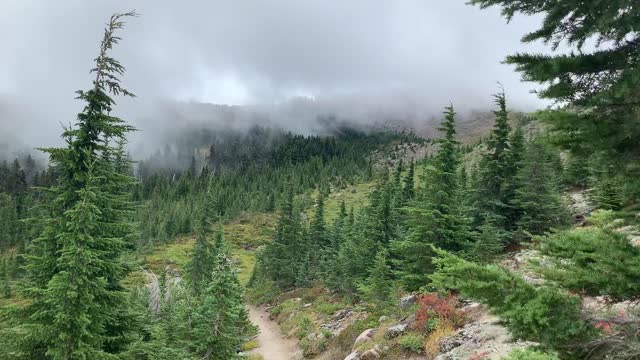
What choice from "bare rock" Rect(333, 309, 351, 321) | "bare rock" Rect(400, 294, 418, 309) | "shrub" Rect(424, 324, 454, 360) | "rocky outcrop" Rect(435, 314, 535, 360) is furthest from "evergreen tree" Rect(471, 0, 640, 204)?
"bare rock" Rect(333, 309, 351, 321)

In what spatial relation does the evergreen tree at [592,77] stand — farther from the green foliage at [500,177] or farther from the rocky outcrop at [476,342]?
the green foliage at [500,177]

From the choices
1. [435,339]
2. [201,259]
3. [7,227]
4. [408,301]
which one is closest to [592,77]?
[435,339]

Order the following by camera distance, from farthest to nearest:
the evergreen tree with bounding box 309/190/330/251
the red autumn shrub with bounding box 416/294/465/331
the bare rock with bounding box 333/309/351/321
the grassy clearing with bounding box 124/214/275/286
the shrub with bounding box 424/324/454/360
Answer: the grassy clearing with bounding box 124/214/275/286, the evergreen tree with bounding box 309/190/330/251, the bare rock with bounding box 333/309/351/321, the red autumn shrub with bounding box 416/294/465/331, the shrub with bounding box 424/324/454/360

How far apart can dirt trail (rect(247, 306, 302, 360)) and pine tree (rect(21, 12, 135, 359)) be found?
639 inches

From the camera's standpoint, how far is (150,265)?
79.9 metres

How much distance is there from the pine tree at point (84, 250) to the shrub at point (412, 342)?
11023 millimetres

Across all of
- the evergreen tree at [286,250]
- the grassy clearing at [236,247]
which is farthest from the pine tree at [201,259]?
the grassy clearing at [236,247]

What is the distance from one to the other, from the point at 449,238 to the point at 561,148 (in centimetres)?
2028

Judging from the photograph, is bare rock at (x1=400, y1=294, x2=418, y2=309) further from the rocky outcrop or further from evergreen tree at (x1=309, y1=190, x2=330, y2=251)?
evergreen tree at (x1=309, y1=190, x2=330, y2=251)

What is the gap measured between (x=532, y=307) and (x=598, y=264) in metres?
1.08

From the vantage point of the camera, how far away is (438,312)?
18.1m

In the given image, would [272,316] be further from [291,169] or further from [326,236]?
[291,169]

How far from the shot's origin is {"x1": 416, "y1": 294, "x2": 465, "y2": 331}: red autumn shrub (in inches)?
694

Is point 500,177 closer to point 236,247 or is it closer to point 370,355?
point 370,355
